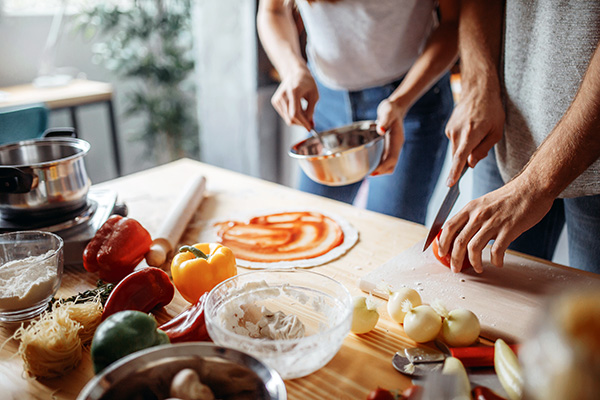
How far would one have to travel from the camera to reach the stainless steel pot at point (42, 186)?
1.05 meters

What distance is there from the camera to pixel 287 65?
1545 mm

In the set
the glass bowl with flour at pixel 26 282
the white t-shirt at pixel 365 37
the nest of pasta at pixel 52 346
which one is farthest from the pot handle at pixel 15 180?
the white t-shirt at pixel 365 37

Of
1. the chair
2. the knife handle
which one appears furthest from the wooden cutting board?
the chair

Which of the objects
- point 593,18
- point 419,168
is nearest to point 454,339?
point 593,18

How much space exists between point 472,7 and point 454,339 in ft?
3.26

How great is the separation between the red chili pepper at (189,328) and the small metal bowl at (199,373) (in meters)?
0.20

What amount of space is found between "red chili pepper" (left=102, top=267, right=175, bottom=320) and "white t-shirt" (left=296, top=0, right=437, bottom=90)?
1.04 meters

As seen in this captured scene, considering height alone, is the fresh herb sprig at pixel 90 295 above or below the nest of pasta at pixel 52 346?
below

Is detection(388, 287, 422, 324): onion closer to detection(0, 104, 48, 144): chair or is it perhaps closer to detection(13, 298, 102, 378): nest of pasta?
detection(13, 298, 102, 378): nest of pasta

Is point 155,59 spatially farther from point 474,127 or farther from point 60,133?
point 474,127

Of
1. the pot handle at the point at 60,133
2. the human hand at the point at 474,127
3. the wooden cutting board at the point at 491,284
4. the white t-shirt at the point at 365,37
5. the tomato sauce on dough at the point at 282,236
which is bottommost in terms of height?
the tomato sauce on dough at the point at 282,236

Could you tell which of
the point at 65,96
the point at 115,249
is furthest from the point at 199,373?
the point at 65,96

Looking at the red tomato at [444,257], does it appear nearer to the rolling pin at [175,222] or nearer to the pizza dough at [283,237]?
the pizza dough at [283,237]

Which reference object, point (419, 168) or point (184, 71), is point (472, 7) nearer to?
point (419, 168)
